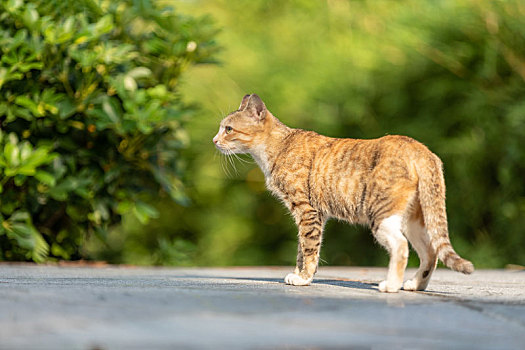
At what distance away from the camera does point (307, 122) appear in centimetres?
453

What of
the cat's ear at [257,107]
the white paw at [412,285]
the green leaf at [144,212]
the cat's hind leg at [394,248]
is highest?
the cat's ear at [257,107]

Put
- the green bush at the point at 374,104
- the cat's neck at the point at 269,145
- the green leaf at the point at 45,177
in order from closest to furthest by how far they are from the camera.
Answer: the cat's neck at the point at 269,145, the green leaf at the point at 45,177, the green bush at the point at 374,104

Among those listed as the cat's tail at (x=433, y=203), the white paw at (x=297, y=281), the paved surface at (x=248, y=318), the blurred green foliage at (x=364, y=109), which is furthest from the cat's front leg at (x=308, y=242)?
the blurred green foliage at (x=364, y=109)

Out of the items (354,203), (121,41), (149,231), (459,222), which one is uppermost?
(121,41)

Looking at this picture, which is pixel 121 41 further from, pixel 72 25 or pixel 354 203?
pixel 354 203

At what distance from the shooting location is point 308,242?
105 inches

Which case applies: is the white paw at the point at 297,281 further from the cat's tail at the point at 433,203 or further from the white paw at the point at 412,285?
the cat's tail at the point at 433,203

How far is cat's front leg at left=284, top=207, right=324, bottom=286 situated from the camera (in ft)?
8.58

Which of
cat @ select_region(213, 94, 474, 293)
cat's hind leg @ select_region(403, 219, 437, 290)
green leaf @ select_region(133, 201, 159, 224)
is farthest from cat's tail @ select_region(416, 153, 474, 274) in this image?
green leaf @ select_region(133, 201, 159, 224)

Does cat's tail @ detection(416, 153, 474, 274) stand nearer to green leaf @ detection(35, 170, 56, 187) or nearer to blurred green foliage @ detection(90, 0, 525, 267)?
blurred green foliage @ detection(90, 0, 525, 267)

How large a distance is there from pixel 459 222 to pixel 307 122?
1156 mm

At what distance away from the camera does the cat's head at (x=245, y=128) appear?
3.03m

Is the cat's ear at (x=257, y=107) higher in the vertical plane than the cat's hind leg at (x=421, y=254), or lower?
higher

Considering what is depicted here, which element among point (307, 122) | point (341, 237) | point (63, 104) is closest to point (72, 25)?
point (63, 104)
